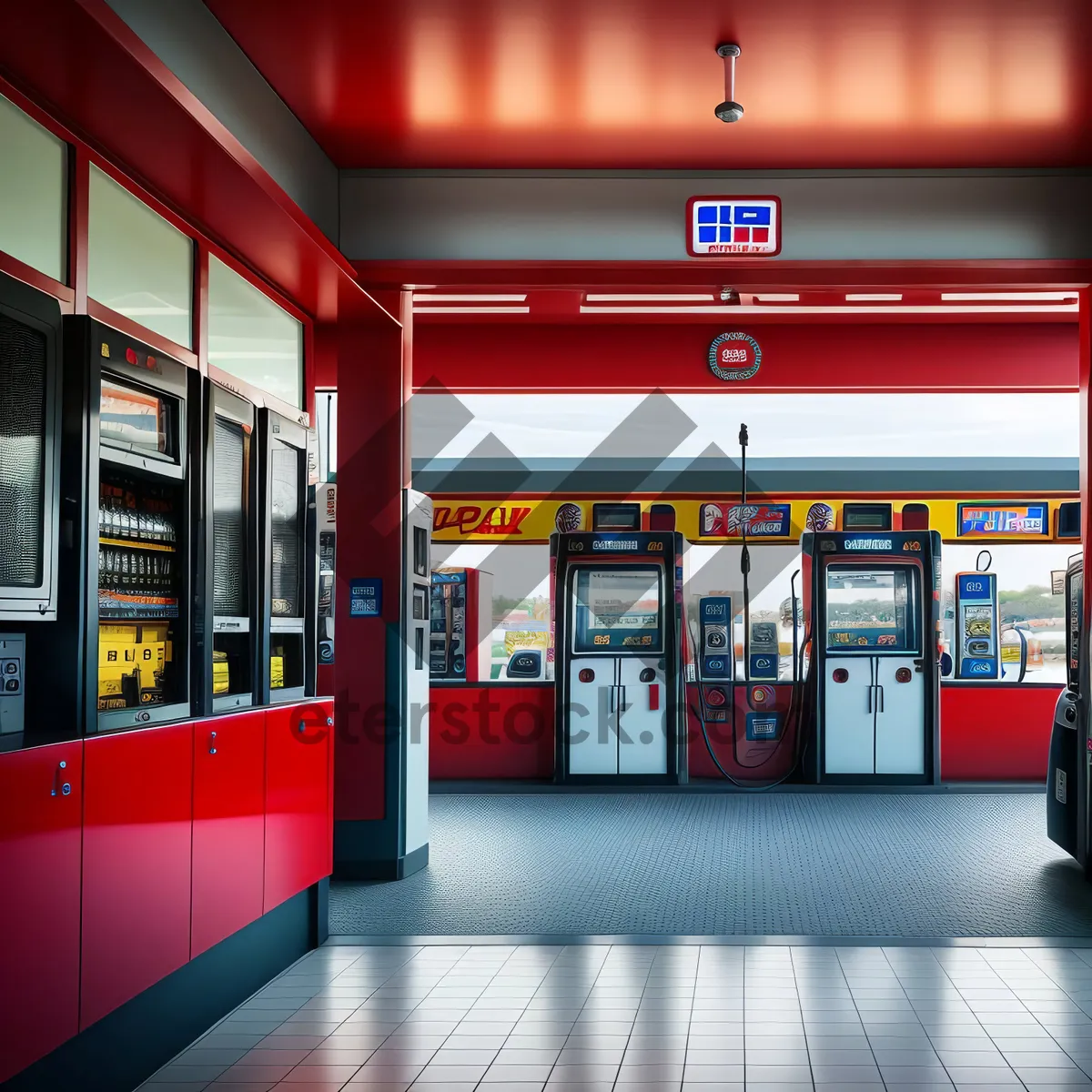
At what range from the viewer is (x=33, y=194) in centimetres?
293

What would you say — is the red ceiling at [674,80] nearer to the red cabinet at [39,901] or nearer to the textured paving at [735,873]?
the red cabinet at [39,901]

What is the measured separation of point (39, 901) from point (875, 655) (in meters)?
6.72

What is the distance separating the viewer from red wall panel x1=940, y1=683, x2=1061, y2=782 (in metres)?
8.48

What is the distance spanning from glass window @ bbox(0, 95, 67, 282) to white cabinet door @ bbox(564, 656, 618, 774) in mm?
5802

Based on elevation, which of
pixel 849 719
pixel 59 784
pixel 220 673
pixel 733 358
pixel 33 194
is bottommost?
pixel 849 719

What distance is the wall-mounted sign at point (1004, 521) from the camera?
8.80m

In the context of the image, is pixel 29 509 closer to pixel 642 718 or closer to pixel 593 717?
pixel 593 717

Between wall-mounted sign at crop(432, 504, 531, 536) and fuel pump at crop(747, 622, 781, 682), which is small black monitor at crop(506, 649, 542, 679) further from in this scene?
fuel pump at crop(747, 622, 781, 682)

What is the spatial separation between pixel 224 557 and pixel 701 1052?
226cm

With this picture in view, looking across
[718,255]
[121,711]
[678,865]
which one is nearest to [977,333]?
[718,255]

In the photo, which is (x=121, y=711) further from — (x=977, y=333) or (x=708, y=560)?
(x=977, y=333)

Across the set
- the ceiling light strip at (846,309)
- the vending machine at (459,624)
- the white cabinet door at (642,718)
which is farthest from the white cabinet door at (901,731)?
the vending machine at (459,624)

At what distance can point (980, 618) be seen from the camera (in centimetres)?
877

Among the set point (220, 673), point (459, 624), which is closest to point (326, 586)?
point (459, 624)
